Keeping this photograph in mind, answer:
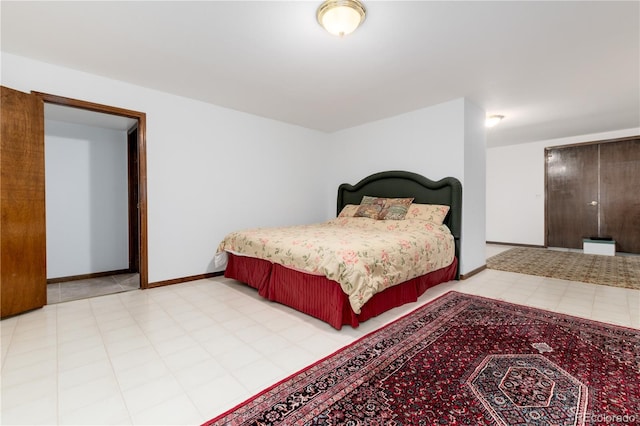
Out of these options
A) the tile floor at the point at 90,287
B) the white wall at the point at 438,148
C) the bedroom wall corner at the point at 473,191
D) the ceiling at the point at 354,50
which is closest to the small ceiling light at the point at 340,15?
the ceiling at the point at 354,50

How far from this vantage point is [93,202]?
4.29 m

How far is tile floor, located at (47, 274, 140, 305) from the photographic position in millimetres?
3270

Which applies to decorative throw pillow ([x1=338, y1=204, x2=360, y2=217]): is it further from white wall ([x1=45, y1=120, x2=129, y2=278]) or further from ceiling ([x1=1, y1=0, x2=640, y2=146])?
white wall ([x1=45, y1=120, x2=129, y2=278])

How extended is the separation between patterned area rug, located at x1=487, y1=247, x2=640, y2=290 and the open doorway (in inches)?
213

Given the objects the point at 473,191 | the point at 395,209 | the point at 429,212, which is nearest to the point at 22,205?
the point at 395,209

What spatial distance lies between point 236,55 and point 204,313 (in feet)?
8.07

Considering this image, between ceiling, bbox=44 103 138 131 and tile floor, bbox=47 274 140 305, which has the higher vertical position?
ceiling, bbox=44 103 138 131

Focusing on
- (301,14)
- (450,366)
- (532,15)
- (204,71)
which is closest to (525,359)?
(450,366)

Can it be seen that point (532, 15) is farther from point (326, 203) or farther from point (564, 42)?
point (326, 203)

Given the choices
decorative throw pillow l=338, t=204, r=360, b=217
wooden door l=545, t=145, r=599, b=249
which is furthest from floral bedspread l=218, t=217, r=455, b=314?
wooden door l=545, t=145, r=599, b=249

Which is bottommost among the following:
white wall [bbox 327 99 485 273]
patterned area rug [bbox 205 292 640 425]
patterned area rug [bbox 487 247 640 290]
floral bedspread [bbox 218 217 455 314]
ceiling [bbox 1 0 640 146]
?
patterned area rug [bbox 205 292 640 425]

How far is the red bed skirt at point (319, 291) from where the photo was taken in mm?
2344

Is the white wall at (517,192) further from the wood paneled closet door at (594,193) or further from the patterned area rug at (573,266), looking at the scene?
the patterned area rug at (573,266)

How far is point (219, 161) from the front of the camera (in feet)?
13.5
